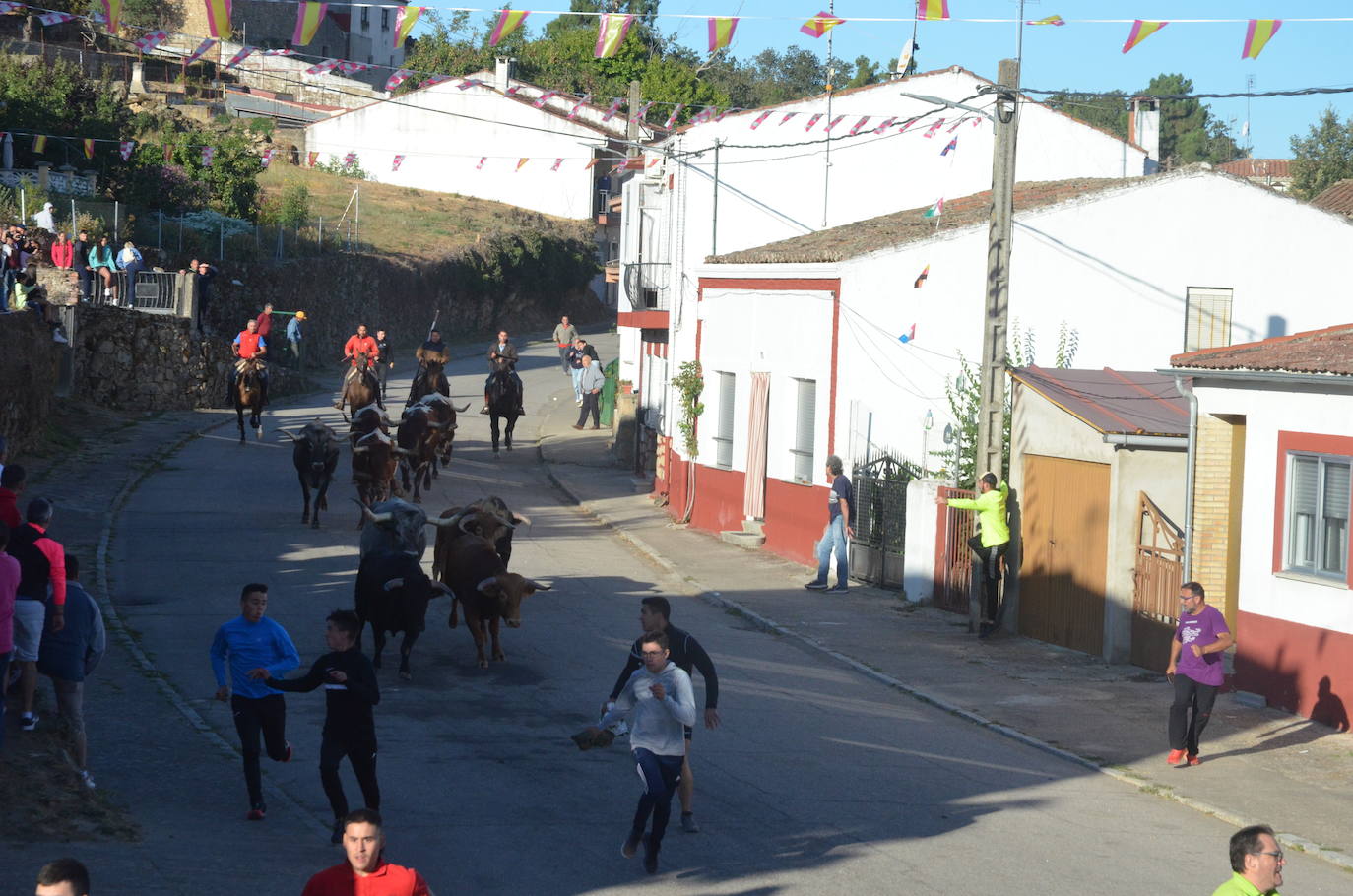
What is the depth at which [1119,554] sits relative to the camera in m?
16.8

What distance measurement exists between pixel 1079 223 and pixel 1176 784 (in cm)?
1198

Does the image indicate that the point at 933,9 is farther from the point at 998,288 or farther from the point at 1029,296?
the point at 1029,296

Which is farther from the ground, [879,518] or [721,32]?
[721,32]

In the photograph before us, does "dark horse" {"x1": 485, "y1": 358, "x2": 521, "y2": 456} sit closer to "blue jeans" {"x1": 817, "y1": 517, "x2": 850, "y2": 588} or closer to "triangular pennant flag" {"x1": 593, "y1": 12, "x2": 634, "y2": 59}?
"triangular pennant flag" {"x1": 593, "y1": 12, "x2": 634, "y2": 59}

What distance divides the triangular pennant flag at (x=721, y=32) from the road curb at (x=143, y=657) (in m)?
10.7

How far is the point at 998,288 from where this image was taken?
18.3m

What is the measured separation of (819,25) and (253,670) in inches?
570

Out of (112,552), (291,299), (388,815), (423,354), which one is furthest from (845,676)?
(291,299)

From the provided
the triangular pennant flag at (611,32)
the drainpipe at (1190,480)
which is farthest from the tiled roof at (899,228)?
the drainpipe at (1190,480)

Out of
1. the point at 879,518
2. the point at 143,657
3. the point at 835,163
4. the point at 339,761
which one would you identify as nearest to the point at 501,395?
the point at 835,163

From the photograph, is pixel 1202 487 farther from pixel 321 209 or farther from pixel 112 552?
pixel 321 209

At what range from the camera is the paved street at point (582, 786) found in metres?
9.16

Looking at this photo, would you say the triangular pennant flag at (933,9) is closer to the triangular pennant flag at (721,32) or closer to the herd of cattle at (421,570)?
the triangular pennant flag at (721,32)

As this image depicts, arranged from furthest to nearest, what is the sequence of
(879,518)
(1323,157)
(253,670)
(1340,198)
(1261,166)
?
1. (1261,166)
2. (1323,157)
3. (1340,198)
4. (879,518)
5. (253,670)
